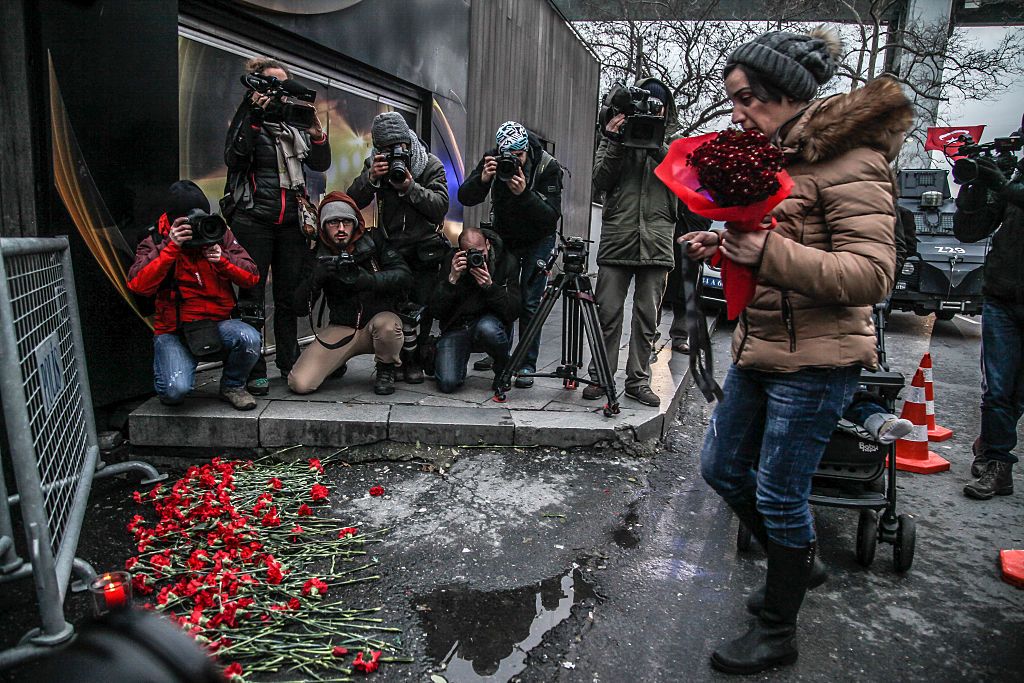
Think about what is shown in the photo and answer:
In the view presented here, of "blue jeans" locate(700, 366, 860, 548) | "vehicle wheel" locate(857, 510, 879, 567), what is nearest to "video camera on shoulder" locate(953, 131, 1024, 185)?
"vehicle wheel" locate(857, 510, 879, 567)

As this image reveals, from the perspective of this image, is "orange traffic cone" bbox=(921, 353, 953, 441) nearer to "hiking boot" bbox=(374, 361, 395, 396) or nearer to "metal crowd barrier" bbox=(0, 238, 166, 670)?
"hiking boot" bbox=(374, 361, 395, 396)

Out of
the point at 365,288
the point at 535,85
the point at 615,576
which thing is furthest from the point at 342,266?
the point at 535,85

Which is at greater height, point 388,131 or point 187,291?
point 388,131

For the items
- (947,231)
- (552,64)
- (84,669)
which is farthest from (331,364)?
(947,231)

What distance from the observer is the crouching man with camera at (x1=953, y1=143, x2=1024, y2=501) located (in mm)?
4195

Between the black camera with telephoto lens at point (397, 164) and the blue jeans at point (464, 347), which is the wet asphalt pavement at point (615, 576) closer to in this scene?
the blue jeans at point (464, 347)

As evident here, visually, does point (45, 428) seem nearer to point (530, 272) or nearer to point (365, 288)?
point (365, 288)

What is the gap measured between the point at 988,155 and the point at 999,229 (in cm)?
45

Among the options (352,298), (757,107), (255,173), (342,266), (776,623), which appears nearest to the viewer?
(757,107)

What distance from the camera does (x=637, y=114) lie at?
500 cm

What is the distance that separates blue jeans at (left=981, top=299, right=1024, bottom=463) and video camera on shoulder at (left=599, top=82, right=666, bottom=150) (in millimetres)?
2315

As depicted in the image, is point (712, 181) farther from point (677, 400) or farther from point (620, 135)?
point (677, 400)

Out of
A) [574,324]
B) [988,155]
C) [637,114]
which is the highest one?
[637,114]

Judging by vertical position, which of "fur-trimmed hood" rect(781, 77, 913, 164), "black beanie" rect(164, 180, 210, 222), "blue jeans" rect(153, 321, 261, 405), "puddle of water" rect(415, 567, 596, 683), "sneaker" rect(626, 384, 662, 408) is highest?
"fur-trimmed hood" rect(781, 77, 913, 164)
